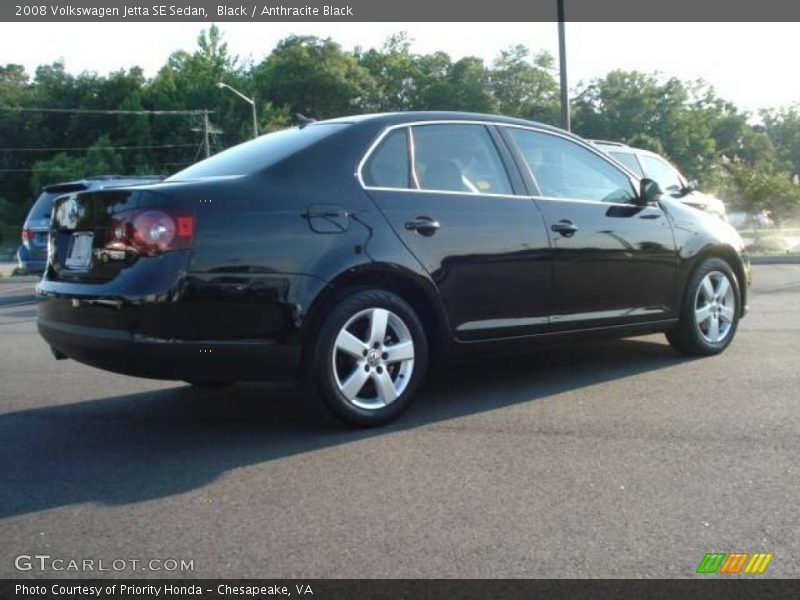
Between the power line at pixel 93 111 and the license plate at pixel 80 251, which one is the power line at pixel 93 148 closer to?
the power line at pixel 93 111

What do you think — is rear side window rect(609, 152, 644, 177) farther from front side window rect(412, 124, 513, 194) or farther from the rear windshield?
the rear windshield

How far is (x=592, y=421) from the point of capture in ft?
15.1

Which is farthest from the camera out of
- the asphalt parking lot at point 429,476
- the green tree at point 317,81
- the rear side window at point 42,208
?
the green tree at point 317,81

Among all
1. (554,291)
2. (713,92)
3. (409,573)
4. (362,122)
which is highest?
(713,92)

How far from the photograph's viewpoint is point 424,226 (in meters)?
4.72

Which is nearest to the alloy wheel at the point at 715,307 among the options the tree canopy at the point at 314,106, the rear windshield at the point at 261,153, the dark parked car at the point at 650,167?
the rear windshield at the point at 261,153

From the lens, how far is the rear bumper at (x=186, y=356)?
4.05 meters

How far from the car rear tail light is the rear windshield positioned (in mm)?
547

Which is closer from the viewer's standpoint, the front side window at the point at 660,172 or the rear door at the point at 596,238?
the rear door at the point at 596,238

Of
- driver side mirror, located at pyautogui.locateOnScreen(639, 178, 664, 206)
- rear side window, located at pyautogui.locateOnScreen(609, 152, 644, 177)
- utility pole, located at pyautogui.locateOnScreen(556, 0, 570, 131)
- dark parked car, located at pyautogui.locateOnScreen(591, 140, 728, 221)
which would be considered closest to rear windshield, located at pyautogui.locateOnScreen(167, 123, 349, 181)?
driver side mirror, located at pyautogui.locateOnScreen(639, 178, 664, 206)

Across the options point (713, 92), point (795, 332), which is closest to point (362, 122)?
point (795, 332)

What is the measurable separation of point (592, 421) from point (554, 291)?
0.96 m

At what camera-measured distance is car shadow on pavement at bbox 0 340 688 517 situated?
3.75 m

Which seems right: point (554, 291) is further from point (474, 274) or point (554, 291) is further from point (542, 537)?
point (542, 537)
